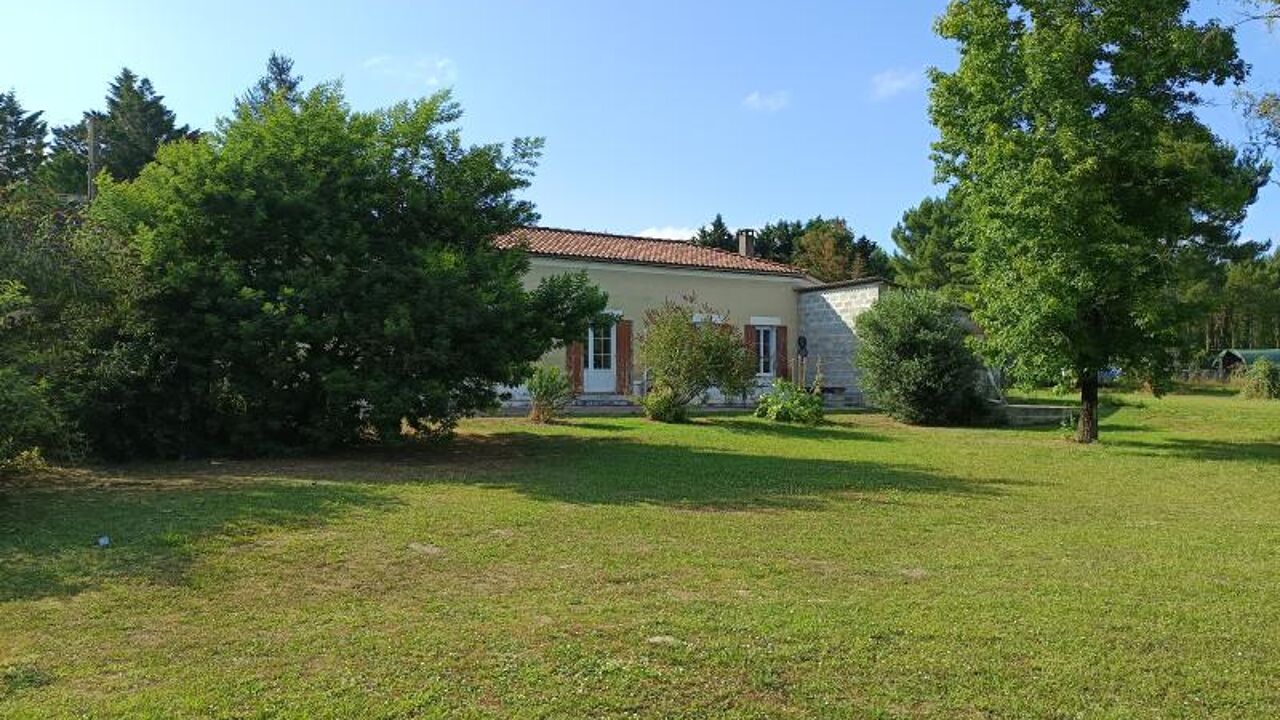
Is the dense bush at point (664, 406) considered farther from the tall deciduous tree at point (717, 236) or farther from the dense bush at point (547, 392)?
the tall deciduous tree at point (717, 236)

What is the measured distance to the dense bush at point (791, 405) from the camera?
19.8 m

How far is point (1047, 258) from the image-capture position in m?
15.6

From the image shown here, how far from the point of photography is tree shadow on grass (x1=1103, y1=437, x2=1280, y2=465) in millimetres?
Result: 14742

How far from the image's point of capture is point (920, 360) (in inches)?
820

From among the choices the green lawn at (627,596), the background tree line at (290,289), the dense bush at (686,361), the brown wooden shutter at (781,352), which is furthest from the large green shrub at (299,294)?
the brown wooden shutter at (781,352)

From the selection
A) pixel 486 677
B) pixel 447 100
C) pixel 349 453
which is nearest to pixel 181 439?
pixel 349 453

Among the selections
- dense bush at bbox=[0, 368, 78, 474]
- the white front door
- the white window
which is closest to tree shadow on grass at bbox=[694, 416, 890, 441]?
the white front door

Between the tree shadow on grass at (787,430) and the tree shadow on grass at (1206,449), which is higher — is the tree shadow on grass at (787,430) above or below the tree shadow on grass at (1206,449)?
above

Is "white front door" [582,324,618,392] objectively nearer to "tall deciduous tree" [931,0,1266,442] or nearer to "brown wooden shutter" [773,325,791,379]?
"brown wooden shutter" [773,325,791,379]

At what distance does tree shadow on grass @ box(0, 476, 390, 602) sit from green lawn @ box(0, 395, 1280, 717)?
0.12ft

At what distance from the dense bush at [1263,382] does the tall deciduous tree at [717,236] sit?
31.1 m

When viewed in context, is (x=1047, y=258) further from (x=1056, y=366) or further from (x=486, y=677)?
(x=486, y=677)

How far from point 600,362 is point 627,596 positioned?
62.0 feet

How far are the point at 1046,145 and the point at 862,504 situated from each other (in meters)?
9.10
